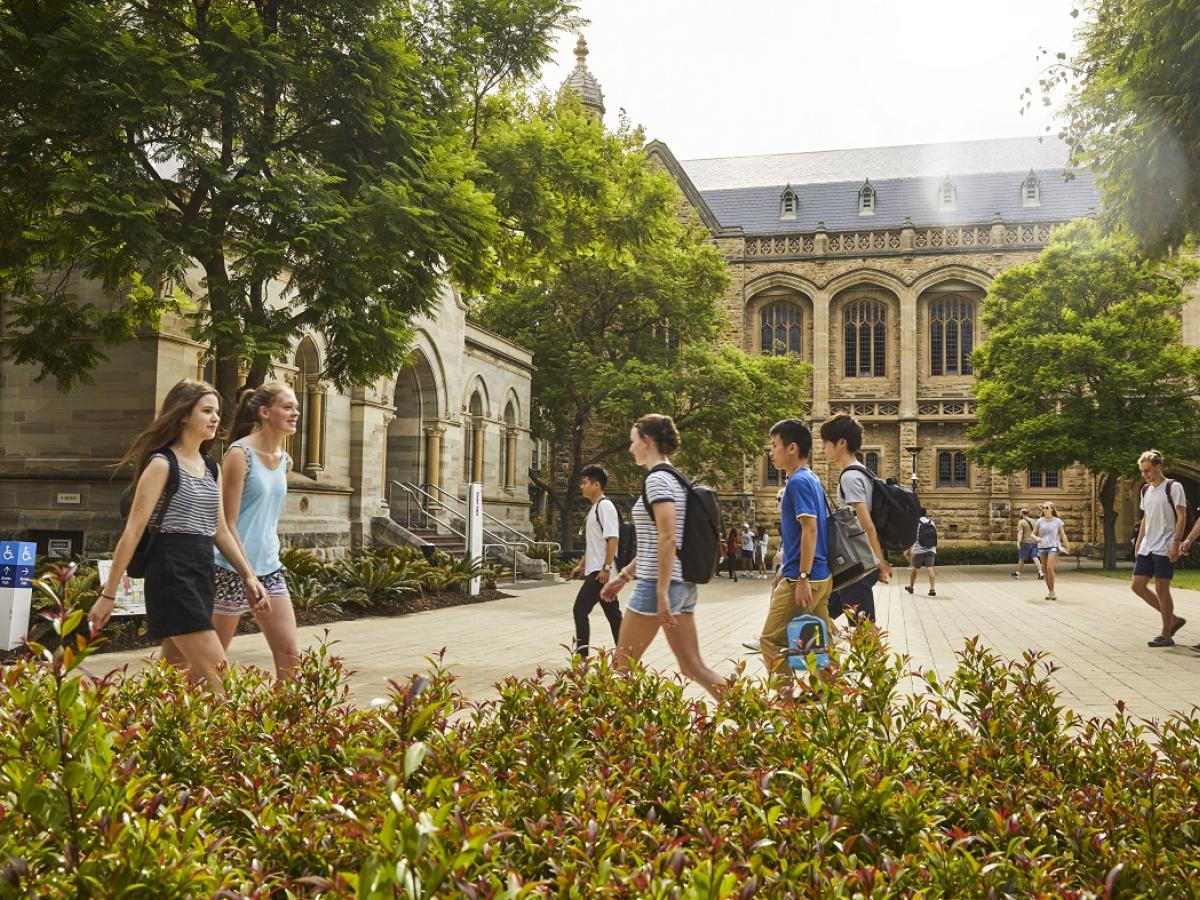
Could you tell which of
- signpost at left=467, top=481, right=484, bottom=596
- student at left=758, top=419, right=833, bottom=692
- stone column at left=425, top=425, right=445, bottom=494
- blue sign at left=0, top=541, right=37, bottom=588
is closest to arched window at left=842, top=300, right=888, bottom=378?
Result: stone column at left=425, top=425, right=445, bottom=494

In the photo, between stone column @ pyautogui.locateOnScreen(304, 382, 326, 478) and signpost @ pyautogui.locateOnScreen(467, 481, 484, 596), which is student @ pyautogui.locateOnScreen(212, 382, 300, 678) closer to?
signpost @ pyautogui.locateOnScreen(467, 481, 484, 596)

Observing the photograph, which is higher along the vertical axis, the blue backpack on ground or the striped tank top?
the striped tank top

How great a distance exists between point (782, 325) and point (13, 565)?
41.4 metres

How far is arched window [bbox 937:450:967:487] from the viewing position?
149 feet

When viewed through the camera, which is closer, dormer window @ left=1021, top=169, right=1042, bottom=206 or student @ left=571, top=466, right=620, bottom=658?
student @ left=571, top=466, right=620, bottom=658

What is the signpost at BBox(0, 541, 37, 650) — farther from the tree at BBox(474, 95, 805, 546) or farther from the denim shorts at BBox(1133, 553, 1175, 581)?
the tree at BBox(474, 95, 805, 546)

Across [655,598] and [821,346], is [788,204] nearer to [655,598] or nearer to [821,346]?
[821,346]

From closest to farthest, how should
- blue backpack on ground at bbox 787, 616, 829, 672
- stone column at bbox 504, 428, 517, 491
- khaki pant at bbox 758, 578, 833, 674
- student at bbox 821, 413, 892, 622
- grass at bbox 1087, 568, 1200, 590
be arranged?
blue backpack on ground at bbox 787, 616, 829, 672
khaki pant at bbox 758, 578, 833, 674
student at bbox 821, 413, 892, 622
grass at bbox 1087, 568, 1200, 590
stone column at bbox 504, 428, 517, 491

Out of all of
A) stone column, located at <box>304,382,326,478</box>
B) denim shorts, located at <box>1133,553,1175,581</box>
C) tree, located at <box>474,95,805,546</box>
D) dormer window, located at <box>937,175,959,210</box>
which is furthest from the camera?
dormer window, located at <box>937,175,959,210</box>

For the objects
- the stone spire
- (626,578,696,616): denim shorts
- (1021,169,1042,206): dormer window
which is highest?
the stone spire

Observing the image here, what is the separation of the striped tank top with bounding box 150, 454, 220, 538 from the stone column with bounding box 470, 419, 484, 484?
2253 centimetres

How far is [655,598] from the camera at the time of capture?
584 cm

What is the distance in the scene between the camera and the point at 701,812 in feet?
8.74

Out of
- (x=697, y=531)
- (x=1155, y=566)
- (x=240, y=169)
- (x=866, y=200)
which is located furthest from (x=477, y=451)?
(x=866, y=200)
